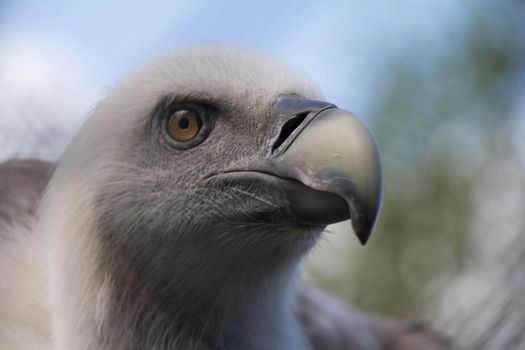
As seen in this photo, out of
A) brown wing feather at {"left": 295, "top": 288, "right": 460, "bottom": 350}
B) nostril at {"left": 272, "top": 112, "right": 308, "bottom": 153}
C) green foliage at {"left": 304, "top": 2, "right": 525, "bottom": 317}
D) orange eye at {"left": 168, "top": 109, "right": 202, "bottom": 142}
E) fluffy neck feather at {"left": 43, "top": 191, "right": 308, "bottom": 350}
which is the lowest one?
fluffy neck feather at {"left": 43, "top": 191, "right": 308, "bottom": 350}

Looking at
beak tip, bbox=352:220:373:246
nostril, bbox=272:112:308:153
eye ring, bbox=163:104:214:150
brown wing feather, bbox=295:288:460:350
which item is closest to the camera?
beak tip, bbox=352:220:373:246

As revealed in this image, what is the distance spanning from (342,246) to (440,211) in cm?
147

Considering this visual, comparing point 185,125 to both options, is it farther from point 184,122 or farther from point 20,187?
point 20,187

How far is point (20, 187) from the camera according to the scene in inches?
83.5

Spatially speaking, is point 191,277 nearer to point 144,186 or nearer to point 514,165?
point 144,186

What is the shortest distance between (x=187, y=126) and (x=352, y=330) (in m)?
1.33

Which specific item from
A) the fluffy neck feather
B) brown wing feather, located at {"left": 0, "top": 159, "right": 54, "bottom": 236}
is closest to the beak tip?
the fluffy neck feather

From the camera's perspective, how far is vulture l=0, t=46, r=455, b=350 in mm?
1432

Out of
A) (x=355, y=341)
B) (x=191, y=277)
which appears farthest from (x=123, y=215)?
(x=355, y=341)

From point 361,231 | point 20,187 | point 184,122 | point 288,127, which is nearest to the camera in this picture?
point 361,231

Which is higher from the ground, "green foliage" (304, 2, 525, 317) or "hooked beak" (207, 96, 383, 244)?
"green foliage" (304, 2, 525, 317)

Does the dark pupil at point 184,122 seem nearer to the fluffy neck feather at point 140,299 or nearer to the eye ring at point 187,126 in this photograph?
the eye ring at point 187,126

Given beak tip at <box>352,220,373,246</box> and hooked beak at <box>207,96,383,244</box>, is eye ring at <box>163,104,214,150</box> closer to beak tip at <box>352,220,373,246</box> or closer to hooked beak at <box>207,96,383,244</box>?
hooked beak at <box>207,96,383,244</box>

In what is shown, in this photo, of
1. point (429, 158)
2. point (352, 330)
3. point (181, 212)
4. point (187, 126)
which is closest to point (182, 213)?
point (181, 212)
